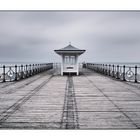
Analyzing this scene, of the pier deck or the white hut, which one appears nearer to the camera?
the pier deck

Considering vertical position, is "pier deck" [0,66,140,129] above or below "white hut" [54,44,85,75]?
below

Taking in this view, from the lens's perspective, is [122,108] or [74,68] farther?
[74,68]

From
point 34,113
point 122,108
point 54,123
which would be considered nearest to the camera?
point 54,123

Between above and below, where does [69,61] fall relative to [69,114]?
above

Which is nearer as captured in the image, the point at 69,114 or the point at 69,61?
the point at 69,114

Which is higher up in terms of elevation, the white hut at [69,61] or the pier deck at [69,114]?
the white hut at [69,61]

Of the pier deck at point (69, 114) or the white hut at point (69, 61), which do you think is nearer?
the pier deck at point (69, 114)
